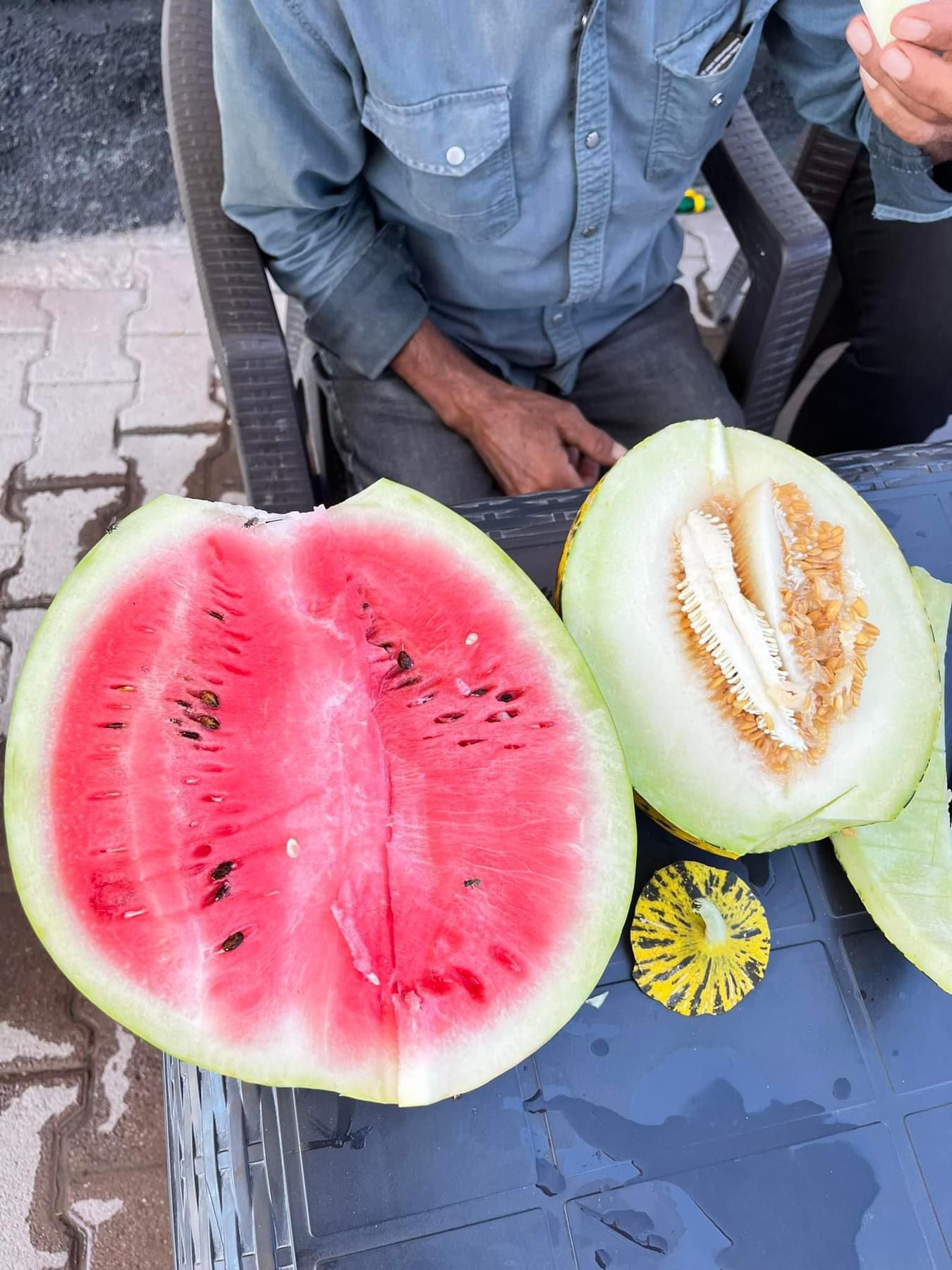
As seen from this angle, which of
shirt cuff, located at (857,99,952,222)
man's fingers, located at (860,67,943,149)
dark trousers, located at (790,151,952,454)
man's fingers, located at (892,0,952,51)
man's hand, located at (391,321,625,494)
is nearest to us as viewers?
man's fingers, located at (892,0,952,51)

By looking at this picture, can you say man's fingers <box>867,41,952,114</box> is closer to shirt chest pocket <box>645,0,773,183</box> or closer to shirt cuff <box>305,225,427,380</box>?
shirt chest pocket <box>645,0,773,183</box>

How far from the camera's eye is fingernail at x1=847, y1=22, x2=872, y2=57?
0.90 meters

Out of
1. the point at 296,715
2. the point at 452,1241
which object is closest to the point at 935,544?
the point at 296,715

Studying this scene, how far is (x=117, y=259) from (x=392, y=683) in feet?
6.41

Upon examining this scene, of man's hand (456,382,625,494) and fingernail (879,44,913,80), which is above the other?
fingernail (879,44,913,80)

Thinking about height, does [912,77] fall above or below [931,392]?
above

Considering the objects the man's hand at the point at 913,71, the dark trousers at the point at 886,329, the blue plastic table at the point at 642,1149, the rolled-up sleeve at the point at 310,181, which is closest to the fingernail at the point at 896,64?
the man's hand at the point at 913,71

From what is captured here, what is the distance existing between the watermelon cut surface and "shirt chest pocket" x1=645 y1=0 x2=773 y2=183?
711 millimetres

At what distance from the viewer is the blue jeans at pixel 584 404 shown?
54.8 inches

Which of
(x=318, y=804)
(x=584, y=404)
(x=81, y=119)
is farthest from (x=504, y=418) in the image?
(x=81, y=119)

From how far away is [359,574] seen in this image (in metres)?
0.85

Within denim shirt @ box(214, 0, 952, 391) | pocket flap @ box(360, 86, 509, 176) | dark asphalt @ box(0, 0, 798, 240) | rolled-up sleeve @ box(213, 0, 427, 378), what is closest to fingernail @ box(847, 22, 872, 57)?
denim shirt @ box(214, 0, 952, 391)

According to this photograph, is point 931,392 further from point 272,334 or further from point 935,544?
point 272,334

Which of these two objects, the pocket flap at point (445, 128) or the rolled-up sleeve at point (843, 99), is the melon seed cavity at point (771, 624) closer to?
the pocket flap at point (445, 128)
